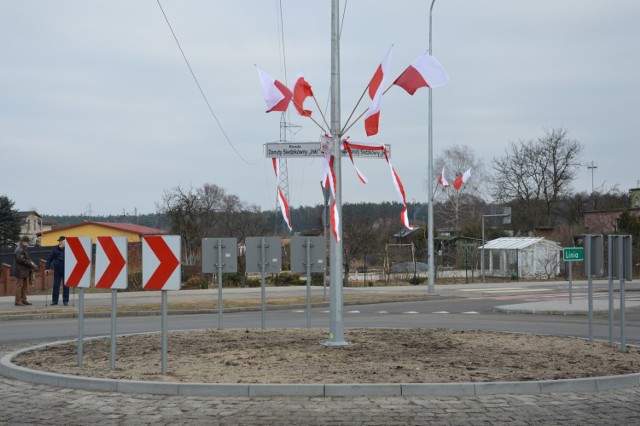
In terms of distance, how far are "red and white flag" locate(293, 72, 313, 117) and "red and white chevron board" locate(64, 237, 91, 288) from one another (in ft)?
12.5

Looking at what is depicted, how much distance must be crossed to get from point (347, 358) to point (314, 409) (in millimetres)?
2844

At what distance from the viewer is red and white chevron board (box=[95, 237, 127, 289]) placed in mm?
9727

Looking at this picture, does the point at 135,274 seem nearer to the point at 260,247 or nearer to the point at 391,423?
the point at 260,247

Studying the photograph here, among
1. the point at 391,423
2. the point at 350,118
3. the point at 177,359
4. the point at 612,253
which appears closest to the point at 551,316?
the point at 612,253

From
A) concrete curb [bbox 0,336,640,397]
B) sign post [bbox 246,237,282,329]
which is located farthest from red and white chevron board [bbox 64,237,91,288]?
sign post [bbox 246,237,282,329]

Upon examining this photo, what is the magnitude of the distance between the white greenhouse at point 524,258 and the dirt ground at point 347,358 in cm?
3372

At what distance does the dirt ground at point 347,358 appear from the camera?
9039mm

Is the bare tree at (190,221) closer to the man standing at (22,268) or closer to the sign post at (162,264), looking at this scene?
the man standing at (22,268)

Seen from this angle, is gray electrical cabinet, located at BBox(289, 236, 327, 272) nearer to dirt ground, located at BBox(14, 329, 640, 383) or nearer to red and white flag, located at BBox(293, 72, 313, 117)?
dirt ground, located at BBox(14, 329, 640, 383)

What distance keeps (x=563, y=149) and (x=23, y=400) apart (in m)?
57.2

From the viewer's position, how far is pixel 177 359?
1047 cm

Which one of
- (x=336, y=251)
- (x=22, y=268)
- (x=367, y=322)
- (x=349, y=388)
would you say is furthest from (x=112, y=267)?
(x=22, y=268)

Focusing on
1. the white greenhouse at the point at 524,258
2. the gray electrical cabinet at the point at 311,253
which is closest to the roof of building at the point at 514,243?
the white greenhouse at the point at 524,258

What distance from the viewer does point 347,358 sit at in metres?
10.4
